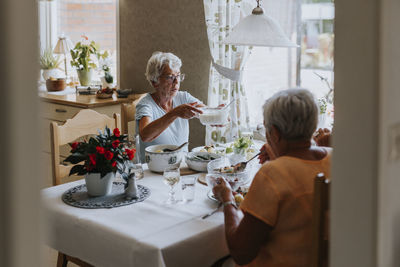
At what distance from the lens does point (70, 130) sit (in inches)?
106

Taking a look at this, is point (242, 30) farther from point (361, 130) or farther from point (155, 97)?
point (361, 130)

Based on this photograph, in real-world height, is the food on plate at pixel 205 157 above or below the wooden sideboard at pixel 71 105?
below

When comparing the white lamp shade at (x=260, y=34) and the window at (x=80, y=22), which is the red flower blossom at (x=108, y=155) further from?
the window at (x=80, y=22)

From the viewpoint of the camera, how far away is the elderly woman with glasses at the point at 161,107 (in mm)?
2815

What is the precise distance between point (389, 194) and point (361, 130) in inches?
8.4

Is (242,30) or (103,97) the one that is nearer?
(242,30)

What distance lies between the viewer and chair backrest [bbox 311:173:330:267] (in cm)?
149

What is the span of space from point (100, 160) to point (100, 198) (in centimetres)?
15

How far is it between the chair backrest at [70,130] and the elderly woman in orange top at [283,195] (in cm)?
113

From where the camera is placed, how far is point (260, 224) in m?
1.60

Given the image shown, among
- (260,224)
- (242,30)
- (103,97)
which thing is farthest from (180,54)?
(260,224)

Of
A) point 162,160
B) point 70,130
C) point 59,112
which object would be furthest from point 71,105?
point 162,160

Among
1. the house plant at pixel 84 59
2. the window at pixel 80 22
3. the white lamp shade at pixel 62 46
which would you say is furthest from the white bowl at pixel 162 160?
the white lamp shade at pixel 62 46

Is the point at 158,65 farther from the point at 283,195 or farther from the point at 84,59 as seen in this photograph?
the point at 84,59
